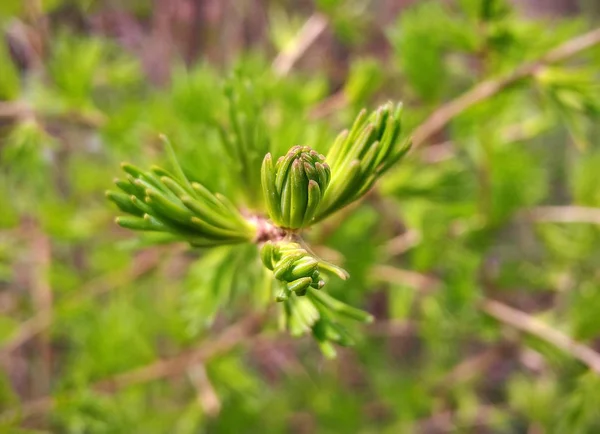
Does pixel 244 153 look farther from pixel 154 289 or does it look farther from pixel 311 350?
pixel 311 350

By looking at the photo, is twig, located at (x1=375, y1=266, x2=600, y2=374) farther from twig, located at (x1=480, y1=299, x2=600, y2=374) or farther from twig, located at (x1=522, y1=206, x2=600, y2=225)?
twig, located at (x1=522, y1=206, x2=600, y2=225)

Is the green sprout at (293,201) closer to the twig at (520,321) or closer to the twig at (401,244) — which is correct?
the twig at (520,321)

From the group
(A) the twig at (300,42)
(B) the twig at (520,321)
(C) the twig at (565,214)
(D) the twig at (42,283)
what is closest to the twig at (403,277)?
(B) the twig at (520,321)

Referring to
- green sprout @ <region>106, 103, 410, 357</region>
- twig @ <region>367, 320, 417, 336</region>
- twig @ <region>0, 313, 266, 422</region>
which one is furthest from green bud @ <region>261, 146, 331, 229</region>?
twig @ <region>367, 320, 417, 336</region>

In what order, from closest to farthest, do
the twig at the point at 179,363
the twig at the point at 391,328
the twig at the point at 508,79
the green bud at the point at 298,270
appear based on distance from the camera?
1. the green bud at the point at 298,270
2. the twig at the point at 508,79
3. the twig at the point at 179,363
4. the twig at the point at 391,328

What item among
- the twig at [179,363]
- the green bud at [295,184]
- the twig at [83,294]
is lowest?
the green bud at [295,184]

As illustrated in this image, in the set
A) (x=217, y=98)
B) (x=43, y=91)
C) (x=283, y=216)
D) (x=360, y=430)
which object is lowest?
(x=283, y=216)

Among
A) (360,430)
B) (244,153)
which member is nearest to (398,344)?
(360,430)
